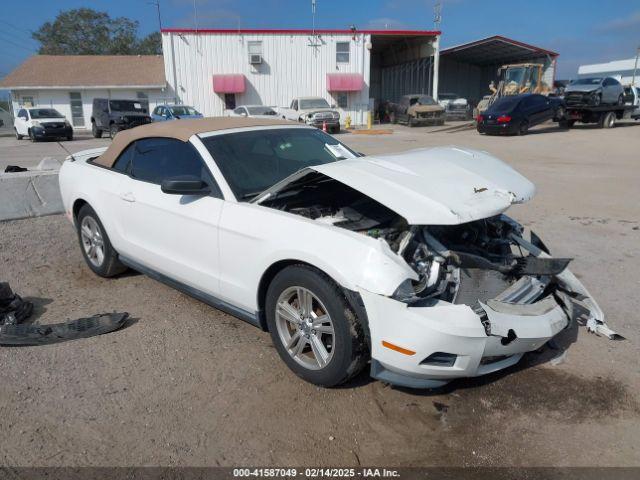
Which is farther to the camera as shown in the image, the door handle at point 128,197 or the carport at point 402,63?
the carport at point 402,63

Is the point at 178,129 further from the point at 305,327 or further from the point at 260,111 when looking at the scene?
the point at 260,111

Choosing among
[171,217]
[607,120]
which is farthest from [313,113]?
[171,217]

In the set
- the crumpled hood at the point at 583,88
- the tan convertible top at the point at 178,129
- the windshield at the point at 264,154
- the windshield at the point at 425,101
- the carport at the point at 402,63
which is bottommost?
the windshield at the point at 264,154

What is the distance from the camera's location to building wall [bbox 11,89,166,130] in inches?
1391

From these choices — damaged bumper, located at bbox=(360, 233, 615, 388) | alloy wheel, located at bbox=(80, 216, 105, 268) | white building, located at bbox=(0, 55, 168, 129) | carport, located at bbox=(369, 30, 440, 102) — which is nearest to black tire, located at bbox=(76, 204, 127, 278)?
alloy wheel, located at bbox=(80, 216, 105, 268)

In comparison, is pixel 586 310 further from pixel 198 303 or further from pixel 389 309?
pixel 198 303

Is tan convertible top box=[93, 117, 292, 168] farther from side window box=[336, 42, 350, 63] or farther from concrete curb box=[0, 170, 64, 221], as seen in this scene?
side window box=[336, 42, 350, 63]

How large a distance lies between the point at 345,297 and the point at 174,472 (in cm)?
128

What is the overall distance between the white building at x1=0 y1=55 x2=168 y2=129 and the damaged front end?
1351 inches

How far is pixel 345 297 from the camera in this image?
295 cm

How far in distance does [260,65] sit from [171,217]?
3348 cm

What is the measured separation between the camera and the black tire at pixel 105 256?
4.90m

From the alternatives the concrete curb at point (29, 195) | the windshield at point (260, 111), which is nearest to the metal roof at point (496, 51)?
the windshield at point (260, 111)

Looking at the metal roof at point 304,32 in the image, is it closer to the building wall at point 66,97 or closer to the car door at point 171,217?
the building wall at point 66,97
